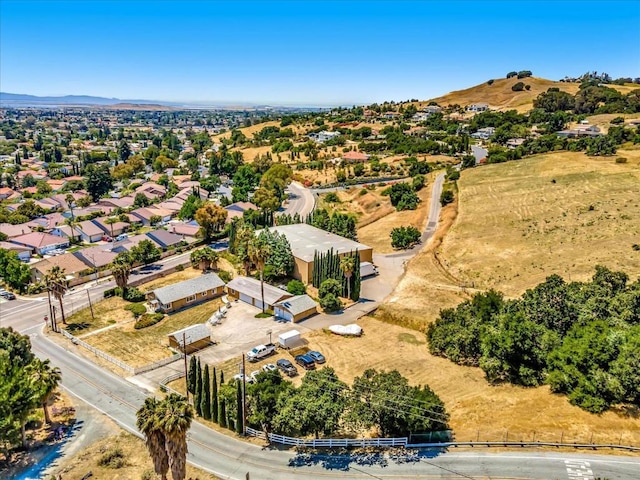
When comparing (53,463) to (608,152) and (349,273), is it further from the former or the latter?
(608,152)

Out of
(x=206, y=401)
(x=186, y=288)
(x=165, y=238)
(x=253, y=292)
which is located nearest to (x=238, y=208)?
(x=165, y=238)

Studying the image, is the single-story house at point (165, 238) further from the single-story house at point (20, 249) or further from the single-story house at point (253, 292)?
the single-story house at point (253, 292)

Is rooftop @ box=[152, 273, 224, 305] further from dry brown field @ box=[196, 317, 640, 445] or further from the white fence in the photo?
the white fence

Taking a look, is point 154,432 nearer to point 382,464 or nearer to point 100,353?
point 382,464

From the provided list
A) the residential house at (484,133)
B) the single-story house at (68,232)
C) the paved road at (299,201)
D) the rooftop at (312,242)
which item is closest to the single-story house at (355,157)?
the paved road at (299,201)

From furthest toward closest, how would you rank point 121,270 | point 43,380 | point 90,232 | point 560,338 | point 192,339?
point 90,232 → point 121,270 → point 192,339 → point 560,338 → point 43,380
